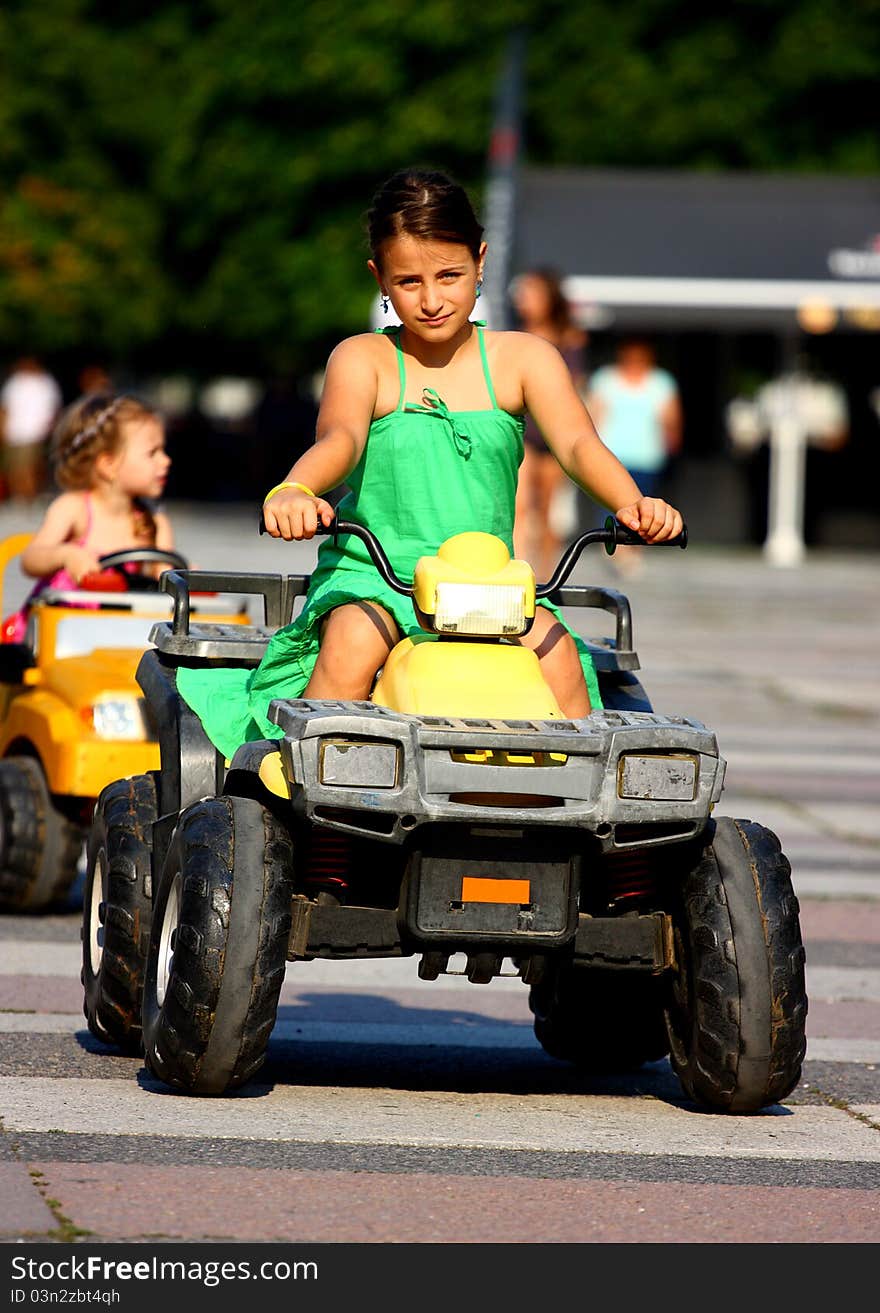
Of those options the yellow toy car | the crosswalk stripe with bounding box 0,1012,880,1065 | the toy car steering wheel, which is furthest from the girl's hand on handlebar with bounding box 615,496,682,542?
the toy car steering wheel

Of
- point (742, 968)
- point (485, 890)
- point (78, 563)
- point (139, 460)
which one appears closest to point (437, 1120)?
point (485, 890)

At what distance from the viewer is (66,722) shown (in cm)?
700

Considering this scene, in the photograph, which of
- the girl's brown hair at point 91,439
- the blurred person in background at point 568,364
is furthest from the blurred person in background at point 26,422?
the girl's brown hair at point 91,439

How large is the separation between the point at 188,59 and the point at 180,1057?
33634 millimetres

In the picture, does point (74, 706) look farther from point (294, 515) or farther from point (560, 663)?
point (294, 515)

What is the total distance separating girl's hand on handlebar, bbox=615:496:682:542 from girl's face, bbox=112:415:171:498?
319 centimetres

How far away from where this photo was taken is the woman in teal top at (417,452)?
5016mm

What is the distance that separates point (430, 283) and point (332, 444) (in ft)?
1.32

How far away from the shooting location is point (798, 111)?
32.9 meters

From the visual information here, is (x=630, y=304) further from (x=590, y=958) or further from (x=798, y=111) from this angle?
(x=590, y=958)

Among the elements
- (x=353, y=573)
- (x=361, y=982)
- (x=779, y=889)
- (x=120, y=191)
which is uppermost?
(x=120, y=191)

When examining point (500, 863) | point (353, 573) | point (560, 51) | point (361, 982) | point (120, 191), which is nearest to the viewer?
point (500, 863)

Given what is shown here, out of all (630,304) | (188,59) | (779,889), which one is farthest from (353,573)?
(188,59)

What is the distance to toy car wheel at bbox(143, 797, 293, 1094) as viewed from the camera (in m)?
4.72
